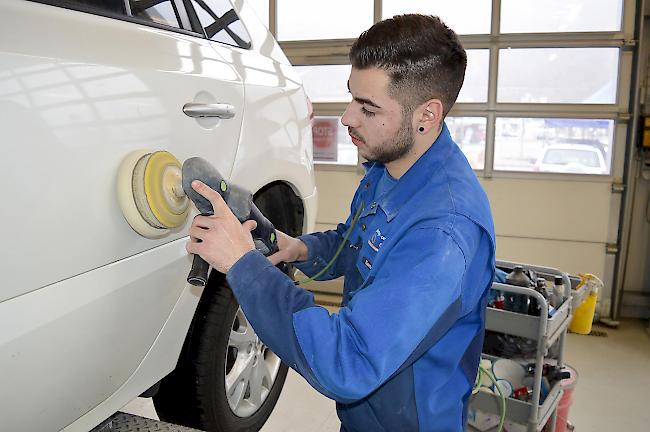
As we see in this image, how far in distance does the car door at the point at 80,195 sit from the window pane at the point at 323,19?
153 inches

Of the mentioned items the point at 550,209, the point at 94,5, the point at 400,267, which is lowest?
the point at 550,209

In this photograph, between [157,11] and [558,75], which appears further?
[558,75]

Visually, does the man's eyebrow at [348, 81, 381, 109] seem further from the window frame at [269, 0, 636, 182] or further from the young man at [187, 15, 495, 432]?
the window frame at [269, 0, 636, 182]

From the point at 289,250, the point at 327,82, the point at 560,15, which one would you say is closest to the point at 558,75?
the point at 560,15

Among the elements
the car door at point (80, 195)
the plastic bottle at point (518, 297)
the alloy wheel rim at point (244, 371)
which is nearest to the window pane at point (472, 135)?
the plastic bottle at point (518, 297)

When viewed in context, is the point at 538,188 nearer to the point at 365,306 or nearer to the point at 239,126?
the point at 239,126

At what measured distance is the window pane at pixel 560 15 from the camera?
454 cm

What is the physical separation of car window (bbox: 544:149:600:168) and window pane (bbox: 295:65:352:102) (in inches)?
73.5

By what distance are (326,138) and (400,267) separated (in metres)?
4.25

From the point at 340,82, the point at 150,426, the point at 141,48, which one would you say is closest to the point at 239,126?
the point at 141,48

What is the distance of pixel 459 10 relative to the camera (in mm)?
4793

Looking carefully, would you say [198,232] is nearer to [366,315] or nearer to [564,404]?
[366,315]

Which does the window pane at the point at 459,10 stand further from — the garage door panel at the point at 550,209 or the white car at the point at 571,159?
the garage door panel at the point at 550,209

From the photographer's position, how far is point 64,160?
1.05 m
